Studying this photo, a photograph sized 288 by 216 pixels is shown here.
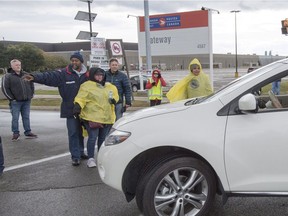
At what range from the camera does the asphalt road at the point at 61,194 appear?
3957 millimetres

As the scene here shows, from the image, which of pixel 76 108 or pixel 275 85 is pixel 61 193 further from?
pixel 275 85

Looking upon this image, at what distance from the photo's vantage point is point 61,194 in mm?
4613

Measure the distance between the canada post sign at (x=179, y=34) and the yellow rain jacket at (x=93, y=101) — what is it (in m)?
13.8

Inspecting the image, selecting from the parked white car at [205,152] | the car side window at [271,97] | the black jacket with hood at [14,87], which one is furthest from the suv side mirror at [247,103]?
the black jacket with hood at [14,87]

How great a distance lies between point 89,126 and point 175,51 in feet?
48.2

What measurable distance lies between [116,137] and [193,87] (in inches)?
113

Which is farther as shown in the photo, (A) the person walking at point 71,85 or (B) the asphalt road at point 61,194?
(A) the person walking at point 71,85

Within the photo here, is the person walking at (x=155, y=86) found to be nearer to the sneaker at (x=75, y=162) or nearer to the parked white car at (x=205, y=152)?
the sneaker at (x=75, y=162)

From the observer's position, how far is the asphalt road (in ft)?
13.0

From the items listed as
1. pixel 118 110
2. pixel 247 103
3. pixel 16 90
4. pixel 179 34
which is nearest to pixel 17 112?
pixel 16 90

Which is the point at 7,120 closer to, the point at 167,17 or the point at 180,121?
the point at 180,121

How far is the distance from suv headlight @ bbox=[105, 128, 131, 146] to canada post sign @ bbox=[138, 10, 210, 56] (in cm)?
1555

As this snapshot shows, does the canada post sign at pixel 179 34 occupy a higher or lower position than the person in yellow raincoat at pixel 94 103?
higher

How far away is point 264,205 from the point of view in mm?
3973
